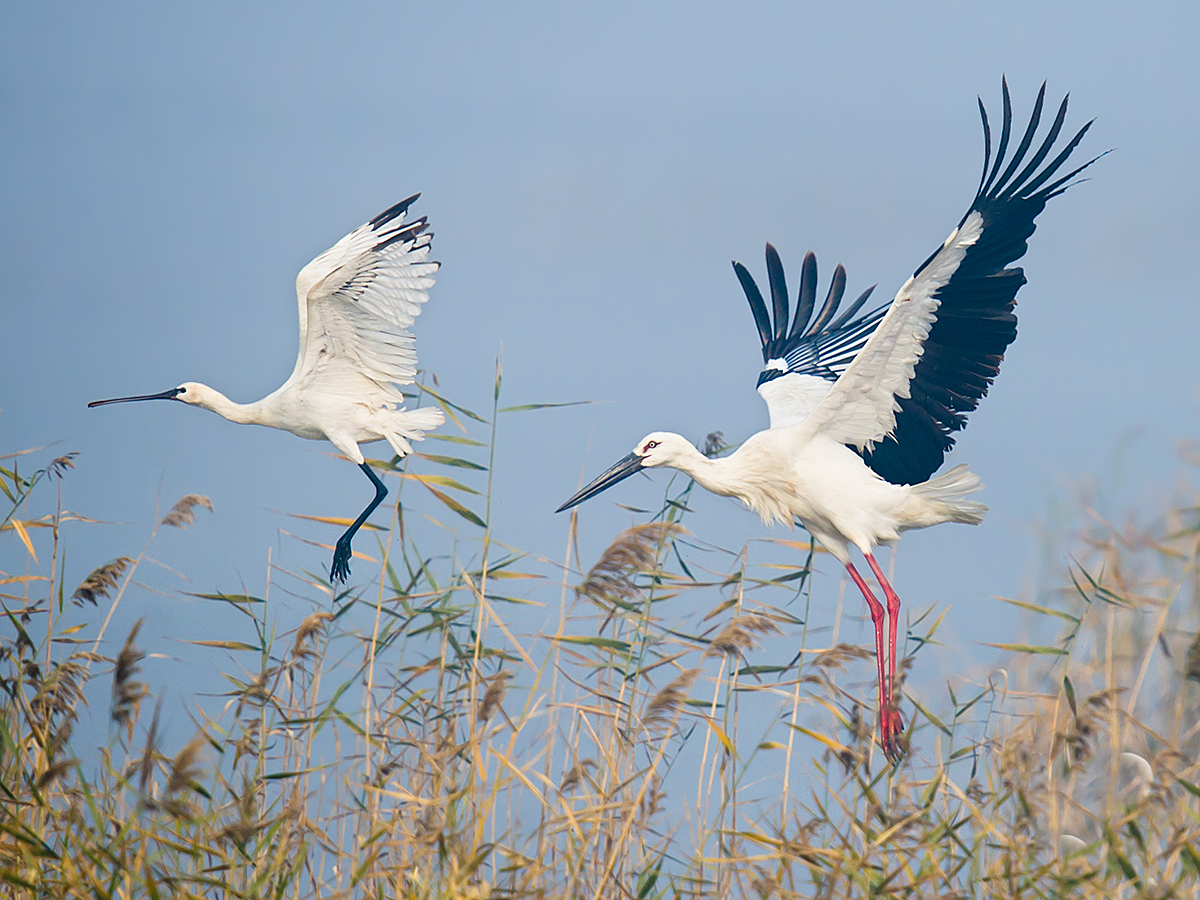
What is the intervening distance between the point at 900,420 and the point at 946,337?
58 centimetres

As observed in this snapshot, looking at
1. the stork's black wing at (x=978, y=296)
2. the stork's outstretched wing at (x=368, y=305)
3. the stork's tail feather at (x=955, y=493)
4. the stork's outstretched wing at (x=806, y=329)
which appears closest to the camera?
the stork's black wing at (x=978, y=296)

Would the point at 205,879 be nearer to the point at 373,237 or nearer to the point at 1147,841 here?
the point at 1147,841

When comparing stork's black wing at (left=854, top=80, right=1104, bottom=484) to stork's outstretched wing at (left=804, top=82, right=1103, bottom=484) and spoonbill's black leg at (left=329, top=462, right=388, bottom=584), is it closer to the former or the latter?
stork's outstretched wing at (left=804, top=82, right=1103, bottom=484)

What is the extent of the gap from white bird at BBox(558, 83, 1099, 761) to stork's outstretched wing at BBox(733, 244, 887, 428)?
574mm

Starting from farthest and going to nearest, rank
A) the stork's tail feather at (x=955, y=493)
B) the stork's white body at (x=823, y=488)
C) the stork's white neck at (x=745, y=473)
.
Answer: the stork's white neck at (x=745, y=473) < the stork's white body at (x=823, y=488) < the stork's tail feather at (x=955, y=493)

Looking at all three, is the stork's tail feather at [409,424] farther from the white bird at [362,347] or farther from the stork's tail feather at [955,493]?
the stork's tail feather at [955,493]

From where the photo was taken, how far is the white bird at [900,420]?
471 centimetres

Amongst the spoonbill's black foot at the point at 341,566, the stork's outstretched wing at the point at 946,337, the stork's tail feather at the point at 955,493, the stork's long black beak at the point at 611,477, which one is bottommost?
the spoonbill's black foot at the point at 341,566

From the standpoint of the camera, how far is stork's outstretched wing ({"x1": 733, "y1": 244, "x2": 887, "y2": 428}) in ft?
23.1

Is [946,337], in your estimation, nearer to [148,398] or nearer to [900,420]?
[900,420]

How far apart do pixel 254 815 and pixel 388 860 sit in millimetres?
604

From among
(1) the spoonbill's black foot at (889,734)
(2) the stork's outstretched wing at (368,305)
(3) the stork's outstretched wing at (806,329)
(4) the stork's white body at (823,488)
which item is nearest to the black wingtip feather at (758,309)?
(3) the stork's outstretched wing at (806,329)

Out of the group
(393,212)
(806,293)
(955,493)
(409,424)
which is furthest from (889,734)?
(393,212)

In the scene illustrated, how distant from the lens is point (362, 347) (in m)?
6.11
